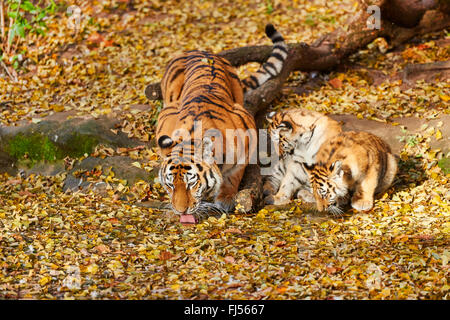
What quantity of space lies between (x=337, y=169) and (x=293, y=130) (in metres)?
0.87

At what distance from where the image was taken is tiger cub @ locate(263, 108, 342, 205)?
233 inches

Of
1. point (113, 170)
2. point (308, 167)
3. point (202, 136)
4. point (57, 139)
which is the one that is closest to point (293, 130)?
point (308, 167)

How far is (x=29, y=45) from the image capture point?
954 centimetres

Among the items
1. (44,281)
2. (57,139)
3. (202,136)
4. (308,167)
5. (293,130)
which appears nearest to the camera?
(44,281)

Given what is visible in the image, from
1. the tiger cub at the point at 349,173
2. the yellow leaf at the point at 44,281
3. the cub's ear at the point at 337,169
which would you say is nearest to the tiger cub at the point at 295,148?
the tiger cub at the point at 349,173

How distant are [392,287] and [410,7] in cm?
518

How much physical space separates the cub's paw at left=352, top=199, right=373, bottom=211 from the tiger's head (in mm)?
1297

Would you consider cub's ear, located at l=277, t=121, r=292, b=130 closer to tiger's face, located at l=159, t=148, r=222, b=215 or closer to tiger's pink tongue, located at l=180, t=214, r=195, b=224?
tiger's face, located at l=159, t=148, r=222, b=215

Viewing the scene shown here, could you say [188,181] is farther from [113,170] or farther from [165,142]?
[113,170]

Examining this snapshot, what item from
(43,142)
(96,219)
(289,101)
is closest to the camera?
(96,219)

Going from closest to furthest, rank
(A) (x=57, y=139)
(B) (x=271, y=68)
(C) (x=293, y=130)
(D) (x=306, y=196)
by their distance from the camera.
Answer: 1. (D) (x=306, y=196)
2. (C) (x=293, y=130)
3. (A) (x=57, y=139)
4. (B) (x=271, y=68)

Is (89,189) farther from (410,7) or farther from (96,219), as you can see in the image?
(410,7)

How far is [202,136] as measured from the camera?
546 cm

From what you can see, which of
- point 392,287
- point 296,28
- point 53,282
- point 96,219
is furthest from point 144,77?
point 392,287
